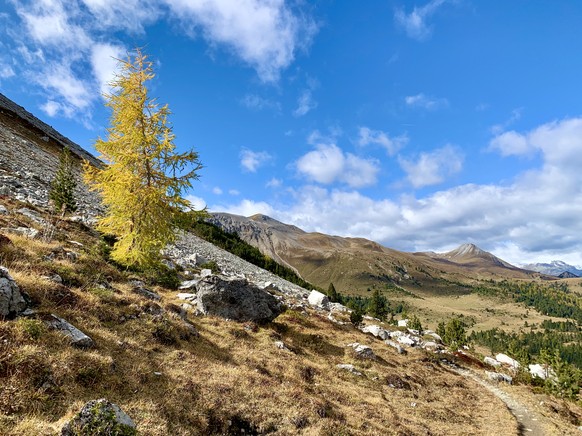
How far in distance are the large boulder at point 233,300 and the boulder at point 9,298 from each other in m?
13.7

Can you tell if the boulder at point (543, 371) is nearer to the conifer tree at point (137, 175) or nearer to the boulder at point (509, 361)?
the boulder at point (509, 361)

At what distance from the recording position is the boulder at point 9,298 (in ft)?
32.3

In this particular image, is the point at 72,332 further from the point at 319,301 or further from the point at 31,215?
the point at 319,301

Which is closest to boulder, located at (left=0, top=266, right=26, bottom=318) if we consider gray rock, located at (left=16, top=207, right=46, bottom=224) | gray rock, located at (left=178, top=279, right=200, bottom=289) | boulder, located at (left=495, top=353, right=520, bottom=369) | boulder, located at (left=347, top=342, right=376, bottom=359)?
gray rock, located at (left=16, top=207, right=46, bottom=224)

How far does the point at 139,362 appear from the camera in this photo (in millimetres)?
12141

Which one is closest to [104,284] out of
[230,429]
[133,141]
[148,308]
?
[148,308]

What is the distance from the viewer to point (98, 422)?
23.7 ft

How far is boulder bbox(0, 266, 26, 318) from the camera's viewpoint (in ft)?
32.3

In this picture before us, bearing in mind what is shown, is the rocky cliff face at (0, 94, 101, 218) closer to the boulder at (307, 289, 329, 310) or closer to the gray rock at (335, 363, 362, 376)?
the gray rock at (335, 363, 362, 376)

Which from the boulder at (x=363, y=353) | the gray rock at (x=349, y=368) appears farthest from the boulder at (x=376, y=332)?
the gray rock at (x=349, y=368)

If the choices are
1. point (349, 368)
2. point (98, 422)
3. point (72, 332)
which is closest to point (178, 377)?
point (72, 332)

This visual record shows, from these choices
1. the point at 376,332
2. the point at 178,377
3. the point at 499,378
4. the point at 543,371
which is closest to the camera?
the point at 178,377

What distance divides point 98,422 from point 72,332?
4.95 metres

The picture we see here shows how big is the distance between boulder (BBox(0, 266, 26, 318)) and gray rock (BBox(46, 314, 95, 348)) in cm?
99
